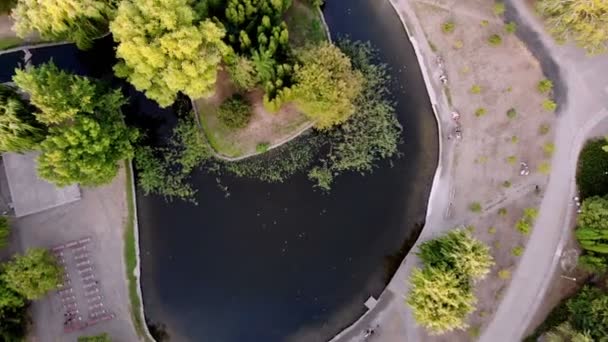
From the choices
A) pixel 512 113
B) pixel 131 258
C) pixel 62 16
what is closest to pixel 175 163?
pixel 131 258

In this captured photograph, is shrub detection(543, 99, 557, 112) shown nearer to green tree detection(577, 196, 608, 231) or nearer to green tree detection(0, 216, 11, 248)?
green tree detection(577, 196, 608, 231)

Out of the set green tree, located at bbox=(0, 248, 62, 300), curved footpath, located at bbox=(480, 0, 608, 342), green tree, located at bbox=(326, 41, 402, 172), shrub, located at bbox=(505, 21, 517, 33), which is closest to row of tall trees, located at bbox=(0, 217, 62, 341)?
green tree, located at bbox=(0, 248, 62, 300)

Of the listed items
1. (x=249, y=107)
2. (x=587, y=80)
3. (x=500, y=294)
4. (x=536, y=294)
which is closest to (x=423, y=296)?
(x=500, y=294)

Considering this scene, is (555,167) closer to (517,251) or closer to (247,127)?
(517,251)

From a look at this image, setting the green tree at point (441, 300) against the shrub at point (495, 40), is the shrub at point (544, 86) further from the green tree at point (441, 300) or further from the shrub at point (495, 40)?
the green tree at point (441, 300)

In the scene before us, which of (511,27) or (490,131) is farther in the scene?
(490,131)

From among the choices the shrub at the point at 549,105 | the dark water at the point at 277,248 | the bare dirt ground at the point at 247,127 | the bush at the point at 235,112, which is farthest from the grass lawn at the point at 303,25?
the shrub at the point at 549,105
